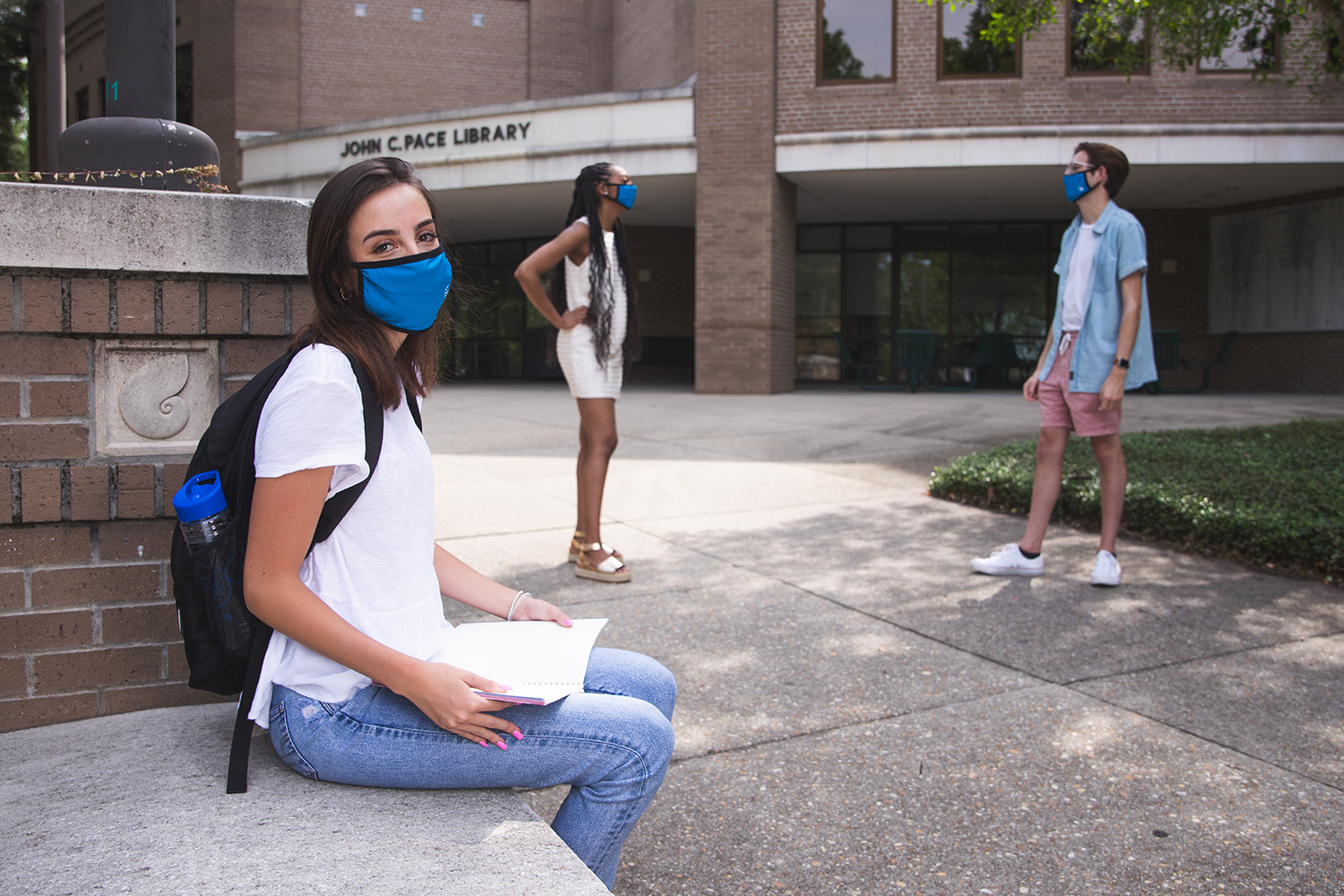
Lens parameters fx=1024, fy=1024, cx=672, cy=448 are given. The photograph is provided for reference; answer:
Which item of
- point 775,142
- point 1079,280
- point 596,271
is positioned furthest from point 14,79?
point 1079,280

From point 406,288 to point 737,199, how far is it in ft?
47.3

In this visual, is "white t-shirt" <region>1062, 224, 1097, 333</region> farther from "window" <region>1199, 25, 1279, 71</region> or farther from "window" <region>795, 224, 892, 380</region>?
"window" <region>795, 224, 892, 380</region>

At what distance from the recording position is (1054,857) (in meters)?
2.31

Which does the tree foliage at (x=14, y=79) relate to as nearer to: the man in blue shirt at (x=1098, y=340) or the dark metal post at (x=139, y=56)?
the dark metal post at (x=139, y=56)

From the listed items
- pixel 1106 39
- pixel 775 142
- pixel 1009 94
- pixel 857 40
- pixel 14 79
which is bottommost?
pixel 1106 39

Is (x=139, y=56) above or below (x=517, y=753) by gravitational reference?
above

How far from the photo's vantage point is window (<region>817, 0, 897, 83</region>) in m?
15.8

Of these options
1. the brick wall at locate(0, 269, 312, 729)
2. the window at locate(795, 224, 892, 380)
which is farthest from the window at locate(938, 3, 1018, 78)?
the brick wall at locate(0, 269, 312, 729)

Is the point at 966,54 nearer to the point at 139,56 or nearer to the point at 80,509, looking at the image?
the point at 139,56

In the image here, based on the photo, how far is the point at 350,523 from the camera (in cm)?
176

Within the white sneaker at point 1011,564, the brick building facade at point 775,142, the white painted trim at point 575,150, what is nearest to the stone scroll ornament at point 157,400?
the white sneaker at point 1011,564

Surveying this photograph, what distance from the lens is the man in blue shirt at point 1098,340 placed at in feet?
14.6

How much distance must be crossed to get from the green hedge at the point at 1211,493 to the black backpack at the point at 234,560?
447cm

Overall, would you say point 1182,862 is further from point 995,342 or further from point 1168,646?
point 995,342
